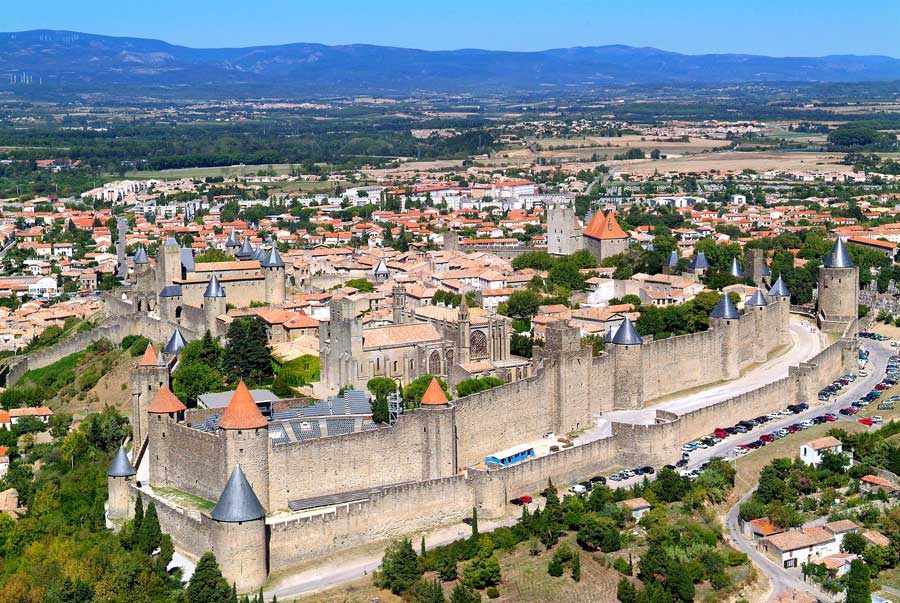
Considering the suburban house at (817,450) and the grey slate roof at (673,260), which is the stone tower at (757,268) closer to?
the grey slate roof at (673,260)

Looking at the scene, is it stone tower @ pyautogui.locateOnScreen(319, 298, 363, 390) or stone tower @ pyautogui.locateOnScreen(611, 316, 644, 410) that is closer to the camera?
stone tower @ pyautogui.locateOnScreen(319, 298, 363, 390)

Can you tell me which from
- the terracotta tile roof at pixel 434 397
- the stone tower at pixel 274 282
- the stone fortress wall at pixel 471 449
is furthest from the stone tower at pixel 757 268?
the terracotta tile roof at pixel 434 397

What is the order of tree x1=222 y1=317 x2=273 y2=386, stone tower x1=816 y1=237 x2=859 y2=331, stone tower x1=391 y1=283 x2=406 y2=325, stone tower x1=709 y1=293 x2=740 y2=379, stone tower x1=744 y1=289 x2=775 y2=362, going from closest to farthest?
tree x1=222 y1=317 x2=273 y2=386 → stone tower x1=709 y1=293 x2=740 y2=379 → stone tower x1=391 y1=283 x2=406 y2=325 → stone tower x1=744 y1=289 x2=775 y2=362 → stone tower x1=816 y1=237 x2=859 y2=331

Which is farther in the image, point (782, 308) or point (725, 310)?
point (782, 308)

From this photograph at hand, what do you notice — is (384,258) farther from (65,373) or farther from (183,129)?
(183,129)

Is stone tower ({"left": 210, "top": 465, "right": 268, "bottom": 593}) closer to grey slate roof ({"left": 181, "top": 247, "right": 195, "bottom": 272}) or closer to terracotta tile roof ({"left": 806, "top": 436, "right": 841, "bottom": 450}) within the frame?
terracotta tile roof ({"left": 806, "top": 436, "right": 841, "bottom": 450})

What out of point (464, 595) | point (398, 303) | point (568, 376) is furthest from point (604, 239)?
point (464, 595)

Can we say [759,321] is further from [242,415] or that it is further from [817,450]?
[242,415]

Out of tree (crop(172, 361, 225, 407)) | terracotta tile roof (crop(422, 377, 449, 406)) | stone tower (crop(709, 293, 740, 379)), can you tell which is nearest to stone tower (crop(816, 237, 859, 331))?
stone tower (crop(709, 293, 740, 379))

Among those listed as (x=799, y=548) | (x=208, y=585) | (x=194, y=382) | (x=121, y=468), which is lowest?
(x=799, y=548)
